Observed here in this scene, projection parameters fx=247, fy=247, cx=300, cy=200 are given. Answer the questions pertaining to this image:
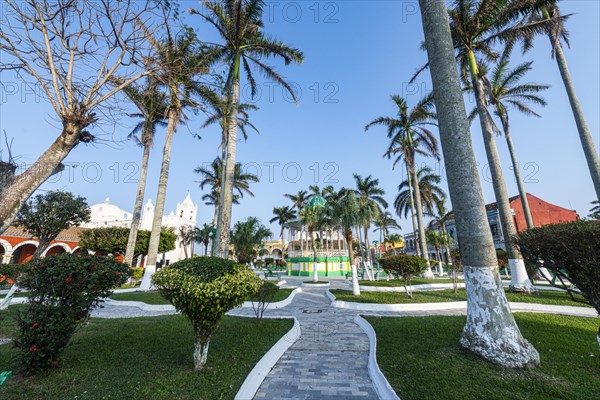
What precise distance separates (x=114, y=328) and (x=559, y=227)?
11.3m

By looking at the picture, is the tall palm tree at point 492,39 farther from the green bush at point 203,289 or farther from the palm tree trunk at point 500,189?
the green bush at point 203,289

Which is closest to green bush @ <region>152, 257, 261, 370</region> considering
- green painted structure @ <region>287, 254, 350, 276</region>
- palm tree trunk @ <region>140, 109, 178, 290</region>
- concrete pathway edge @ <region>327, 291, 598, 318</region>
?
concrete pathway edge @ <region>327, 291, 598, 318</region>

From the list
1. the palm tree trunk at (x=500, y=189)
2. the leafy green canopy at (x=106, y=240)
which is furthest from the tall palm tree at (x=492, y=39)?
the leafy green canopy at (x=106, y=240)

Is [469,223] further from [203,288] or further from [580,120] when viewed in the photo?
[580,120]

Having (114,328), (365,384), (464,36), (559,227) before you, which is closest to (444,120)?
(559,227)

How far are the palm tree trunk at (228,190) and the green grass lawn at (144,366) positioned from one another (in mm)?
4306

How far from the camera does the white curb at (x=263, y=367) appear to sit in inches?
148

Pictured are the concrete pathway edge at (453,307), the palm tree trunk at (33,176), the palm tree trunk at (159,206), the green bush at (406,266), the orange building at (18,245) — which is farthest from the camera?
the orange building at (18,245)

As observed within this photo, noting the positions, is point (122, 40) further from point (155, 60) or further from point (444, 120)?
point (444, 120)

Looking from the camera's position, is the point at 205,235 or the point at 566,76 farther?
the point at 205,235

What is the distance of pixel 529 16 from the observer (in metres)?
13.3

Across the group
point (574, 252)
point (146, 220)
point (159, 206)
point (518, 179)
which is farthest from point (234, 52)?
point (146, 220)

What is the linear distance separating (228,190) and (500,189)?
1437cm

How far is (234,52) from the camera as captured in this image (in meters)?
13.8
